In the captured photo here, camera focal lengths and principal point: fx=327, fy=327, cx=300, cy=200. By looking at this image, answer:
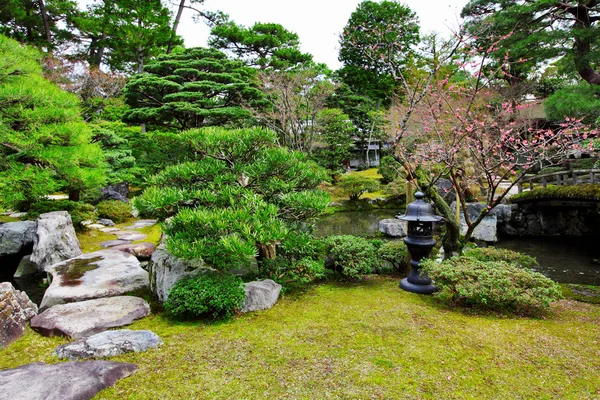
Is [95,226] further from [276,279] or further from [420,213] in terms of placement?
[420,213]

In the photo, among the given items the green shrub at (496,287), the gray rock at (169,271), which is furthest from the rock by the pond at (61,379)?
the green shrub at (496,287)

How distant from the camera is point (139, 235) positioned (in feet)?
25.7

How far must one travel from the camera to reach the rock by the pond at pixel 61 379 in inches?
Result: 82.1

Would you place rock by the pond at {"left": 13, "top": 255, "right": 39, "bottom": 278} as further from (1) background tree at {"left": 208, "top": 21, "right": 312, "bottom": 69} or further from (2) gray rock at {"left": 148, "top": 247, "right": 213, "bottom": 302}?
(1) background tree at {"left": 208, "top": 21, "right": 312, "bottom": 69}

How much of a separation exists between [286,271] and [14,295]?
2.95 m

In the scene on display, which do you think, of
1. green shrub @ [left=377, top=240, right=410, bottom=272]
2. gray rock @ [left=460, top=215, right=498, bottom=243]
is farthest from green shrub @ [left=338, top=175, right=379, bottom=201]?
green shrub @ [left=377, top=240, right=410, bottom=272]

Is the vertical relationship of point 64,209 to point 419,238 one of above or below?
above

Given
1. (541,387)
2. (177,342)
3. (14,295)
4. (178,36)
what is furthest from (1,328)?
(178,36)

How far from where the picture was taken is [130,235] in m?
7.79

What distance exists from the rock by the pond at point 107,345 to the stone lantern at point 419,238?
308 centimetres

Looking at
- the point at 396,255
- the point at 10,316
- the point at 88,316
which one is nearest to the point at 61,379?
the point at 88,316

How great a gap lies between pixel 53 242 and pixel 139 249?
141 centimetres

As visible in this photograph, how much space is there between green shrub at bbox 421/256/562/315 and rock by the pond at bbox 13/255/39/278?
678 cm

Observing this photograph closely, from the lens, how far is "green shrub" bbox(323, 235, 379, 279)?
15.4 feet
